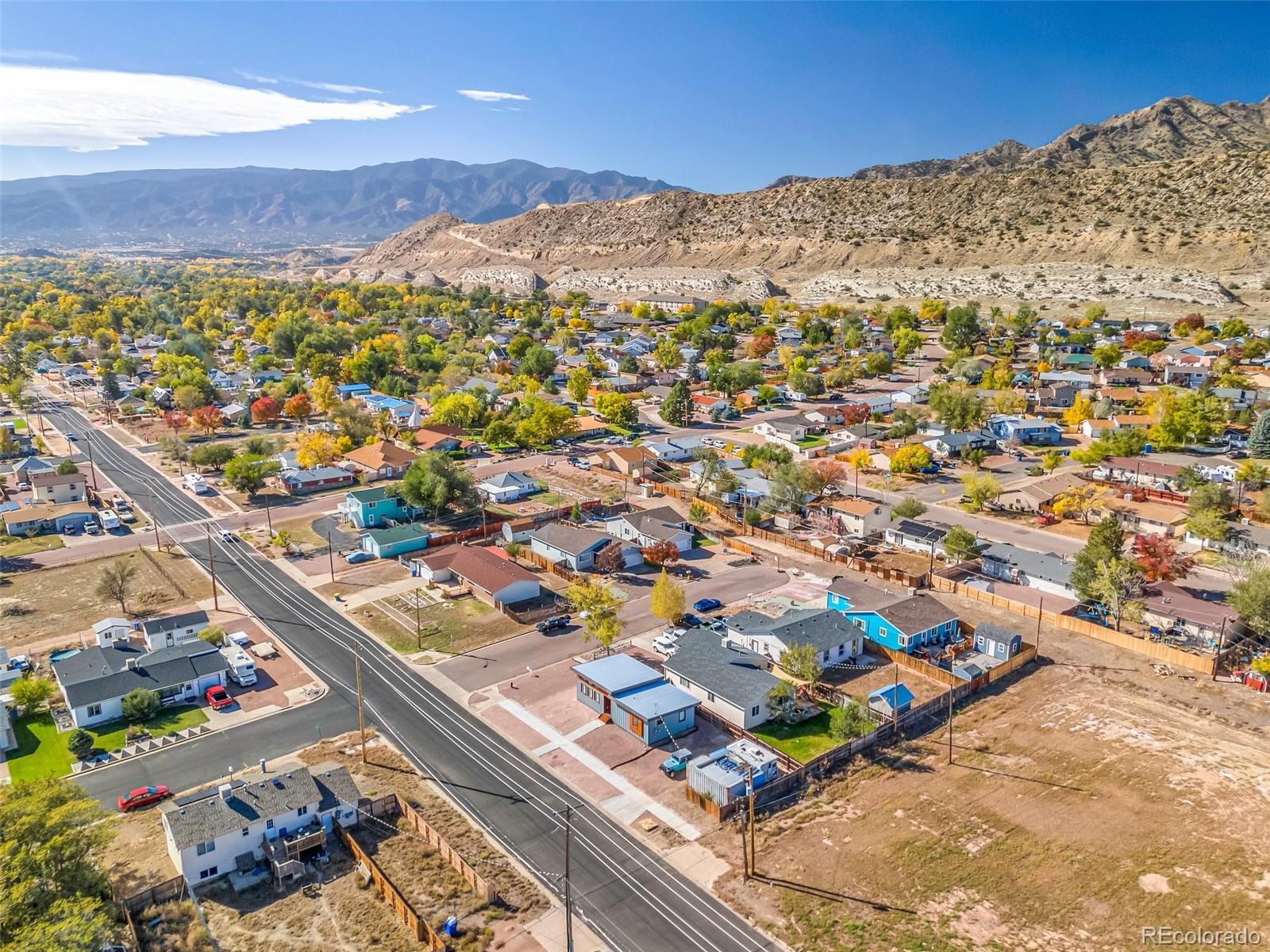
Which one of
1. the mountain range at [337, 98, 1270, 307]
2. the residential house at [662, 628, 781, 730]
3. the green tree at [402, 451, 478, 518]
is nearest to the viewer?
the residential house at [662, 628, 781, 730]

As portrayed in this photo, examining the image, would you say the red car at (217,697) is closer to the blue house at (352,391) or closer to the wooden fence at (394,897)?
the wooden fence at (394,897)

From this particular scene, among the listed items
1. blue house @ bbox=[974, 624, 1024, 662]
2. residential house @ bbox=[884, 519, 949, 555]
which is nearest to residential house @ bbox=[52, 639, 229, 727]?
blue house @ bbox=[974, 624, 1024, 662]

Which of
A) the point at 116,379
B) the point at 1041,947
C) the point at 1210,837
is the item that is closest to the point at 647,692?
the point at 1041,947

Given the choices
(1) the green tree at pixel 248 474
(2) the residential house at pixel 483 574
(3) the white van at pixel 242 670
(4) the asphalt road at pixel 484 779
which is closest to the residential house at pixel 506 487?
(2) the residential house at pixel 483 574

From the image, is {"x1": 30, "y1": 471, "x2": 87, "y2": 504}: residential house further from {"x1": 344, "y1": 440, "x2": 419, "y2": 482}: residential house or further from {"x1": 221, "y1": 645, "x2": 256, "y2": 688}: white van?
{"x1": 221, "y1": 645, "x2": 256, "y2": 688}: white van

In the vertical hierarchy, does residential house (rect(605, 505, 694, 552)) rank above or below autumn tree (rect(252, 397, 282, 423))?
below

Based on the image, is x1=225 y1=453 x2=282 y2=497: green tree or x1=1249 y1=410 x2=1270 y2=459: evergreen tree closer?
x1=225 y1=453 x2=282 y2=497: green tree

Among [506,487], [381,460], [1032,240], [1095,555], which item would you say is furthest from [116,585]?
[1032,240]
